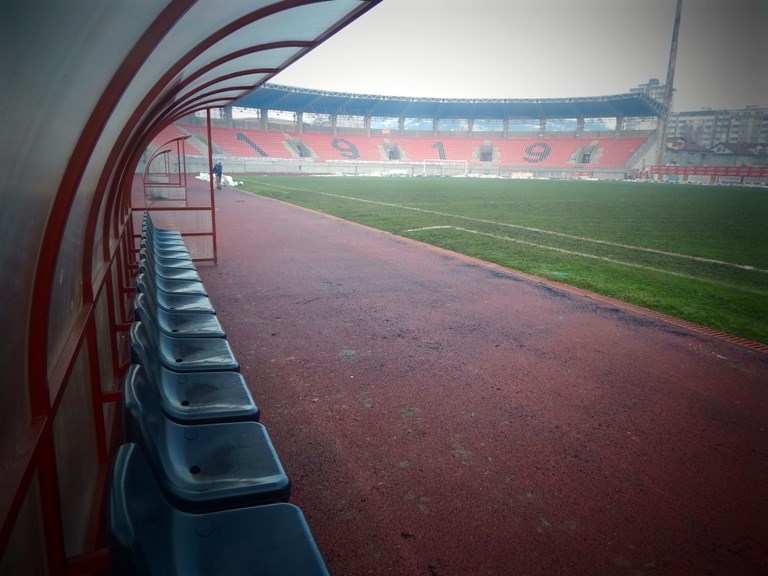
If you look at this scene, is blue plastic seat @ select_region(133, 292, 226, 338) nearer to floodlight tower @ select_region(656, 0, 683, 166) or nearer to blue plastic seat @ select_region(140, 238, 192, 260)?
blue plastic seat @ select_region(140, 238, 192, 260)

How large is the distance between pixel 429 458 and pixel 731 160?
252 ft

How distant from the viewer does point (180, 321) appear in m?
3.89

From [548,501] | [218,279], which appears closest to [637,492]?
[548,501]

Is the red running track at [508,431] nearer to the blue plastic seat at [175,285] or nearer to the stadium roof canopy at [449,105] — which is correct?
the blue plastic seat at [175,285]

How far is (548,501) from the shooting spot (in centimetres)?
278

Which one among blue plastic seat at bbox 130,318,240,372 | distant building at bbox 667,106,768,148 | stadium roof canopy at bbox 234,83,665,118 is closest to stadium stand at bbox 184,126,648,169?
stadium roof canopy at bbox 234,83,665,118

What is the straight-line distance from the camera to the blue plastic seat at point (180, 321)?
3.20 m

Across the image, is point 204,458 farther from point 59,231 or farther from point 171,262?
point 171,262

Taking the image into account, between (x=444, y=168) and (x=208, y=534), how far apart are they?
5585 centimetres

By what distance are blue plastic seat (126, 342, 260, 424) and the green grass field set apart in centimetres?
562

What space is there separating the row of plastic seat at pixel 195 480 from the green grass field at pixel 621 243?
5734mm

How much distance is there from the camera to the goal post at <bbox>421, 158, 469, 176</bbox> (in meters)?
54.7

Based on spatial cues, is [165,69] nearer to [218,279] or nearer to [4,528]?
[4,528]

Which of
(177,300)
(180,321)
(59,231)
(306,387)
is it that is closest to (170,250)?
(177,300)
